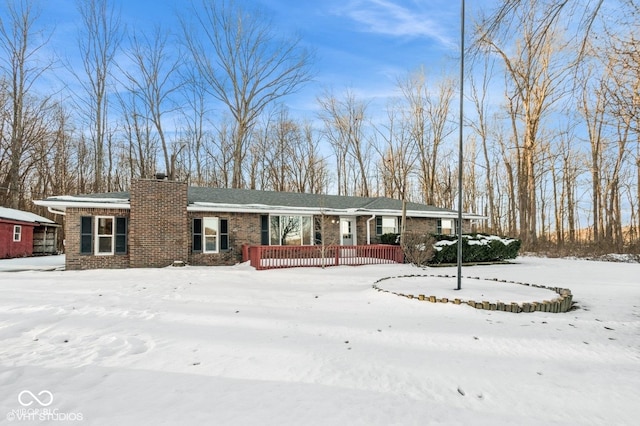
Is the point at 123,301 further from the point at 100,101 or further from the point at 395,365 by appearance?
the point at 100,101

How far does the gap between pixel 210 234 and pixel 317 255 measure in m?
4.66

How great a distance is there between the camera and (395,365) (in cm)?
334

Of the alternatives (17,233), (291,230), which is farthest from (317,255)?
(17,233)

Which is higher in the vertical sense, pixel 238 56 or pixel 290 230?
pixel 238 56

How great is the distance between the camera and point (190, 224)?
1347cm

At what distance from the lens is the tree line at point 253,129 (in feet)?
71.7

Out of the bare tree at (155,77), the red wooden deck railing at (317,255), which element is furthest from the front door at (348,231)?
the bare tree at (155,77)

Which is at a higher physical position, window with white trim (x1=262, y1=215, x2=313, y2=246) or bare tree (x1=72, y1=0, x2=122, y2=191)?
bare tree (x1=72, y1=0, x2=122, y2=191)

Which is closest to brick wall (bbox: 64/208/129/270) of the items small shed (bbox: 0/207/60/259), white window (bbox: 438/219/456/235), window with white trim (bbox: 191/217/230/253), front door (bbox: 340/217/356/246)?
window with white trim (bbox: 191/217/230/253)

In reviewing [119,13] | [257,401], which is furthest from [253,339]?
[119,13]

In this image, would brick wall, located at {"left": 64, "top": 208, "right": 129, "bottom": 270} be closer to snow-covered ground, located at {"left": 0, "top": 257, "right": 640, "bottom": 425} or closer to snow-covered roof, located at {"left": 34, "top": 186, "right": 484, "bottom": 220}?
snow-covered roof, located at {"left": 34, "top": 186, "right": 484, "bottom": 220}

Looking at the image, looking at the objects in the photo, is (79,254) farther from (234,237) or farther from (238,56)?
(238,56)

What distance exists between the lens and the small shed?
17.4 metres

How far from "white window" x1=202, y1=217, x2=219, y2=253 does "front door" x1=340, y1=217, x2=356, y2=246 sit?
6.27 m
